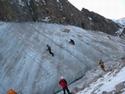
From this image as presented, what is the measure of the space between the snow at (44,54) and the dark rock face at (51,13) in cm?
232

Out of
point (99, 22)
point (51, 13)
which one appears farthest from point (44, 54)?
point (99, 22)

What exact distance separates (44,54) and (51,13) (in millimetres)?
13456

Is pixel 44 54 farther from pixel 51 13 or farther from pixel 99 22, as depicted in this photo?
pixel 99 22

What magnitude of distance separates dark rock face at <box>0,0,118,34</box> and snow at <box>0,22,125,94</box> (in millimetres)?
2319

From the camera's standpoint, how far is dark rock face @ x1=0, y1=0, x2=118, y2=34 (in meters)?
50.0

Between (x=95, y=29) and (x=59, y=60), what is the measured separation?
20.0m

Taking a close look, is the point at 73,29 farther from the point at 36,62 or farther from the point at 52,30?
the point at 36,62

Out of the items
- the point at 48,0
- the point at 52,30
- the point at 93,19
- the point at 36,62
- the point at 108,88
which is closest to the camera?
the point at 108,88

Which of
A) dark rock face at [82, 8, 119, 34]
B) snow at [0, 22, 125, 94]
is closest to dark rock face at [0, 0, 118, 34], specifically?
dark rock face at [82, 8, 119, 34]

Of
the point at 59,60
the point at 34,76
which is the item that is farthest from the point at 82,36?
the point at 34,76

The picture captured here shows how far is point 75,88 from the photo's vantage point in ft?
109

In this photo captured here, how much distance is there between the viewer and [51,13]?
2133 inches

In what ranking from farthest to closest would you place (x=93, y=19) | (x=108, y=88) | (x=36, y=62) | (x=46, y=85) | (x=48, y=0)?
(x=93, y=19) → (x=48, y=0) → (x=36, y=62) → (x=46, y=85) → (x=108, y=88)

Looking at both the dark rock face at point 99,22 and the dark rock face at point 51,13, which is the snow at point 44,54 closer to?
the dark rock face at point 51,13
